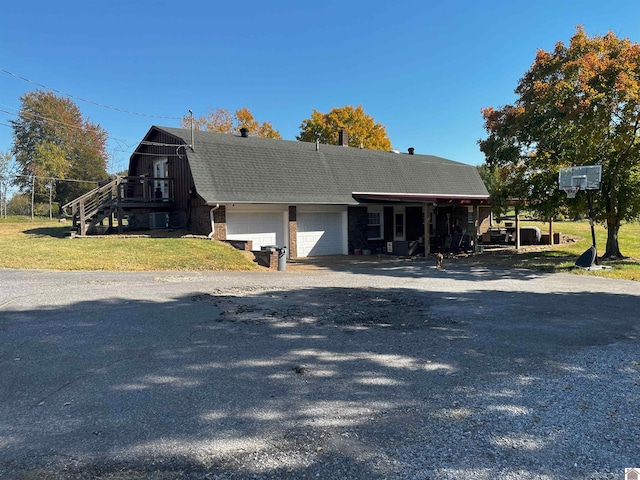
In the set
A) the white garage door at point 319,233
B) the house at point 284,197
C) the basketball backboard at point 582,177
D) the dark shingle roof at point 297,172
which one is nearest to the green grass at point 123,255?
the house at point 284,197

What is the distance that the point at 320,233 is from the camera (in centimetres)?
2077

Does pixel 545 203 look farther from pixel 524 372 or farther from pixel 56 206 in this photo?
pixel 56 206

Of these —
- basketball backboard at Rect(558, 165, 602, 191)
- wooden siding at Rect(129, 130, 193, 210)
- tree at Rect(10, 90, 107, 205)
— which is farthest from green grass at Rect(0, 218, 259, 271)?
tree at Rect(10, 90, 107, 205)

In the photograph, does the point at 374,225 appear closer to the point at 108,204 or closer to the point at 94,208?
the point at 108,204

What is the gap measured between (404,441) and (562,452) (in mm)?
1150

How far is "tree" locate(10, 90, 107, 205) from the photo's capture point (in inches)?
1629

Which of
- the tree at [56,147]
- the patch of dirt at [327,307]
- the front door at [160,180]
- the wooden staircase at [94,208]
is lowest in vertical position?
the patch of dirt at [327,307]

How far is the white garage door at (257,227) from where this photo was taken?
18.5 metres

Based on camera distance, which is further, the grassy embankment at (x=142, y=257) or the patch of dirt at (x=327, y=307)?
the grassy embankment at (x=142, y=257)

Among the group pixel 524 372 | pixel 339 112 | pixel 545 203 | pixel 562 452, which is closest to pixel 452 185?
pixel 545 203

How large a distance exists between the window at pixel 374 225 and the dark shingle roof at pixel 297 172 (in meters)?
1.31

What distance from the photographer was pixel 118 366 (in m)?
4.95

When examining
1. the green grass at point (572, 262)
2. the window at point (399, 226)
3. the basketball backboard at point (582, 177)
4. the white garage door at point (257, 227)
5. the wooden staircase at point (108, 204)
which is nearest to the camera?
the green grass at point (572, 262)

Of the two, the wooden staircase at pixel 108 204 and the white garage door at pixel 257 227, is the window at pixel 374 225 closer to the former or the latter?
the white garage door at pixel 257 227
